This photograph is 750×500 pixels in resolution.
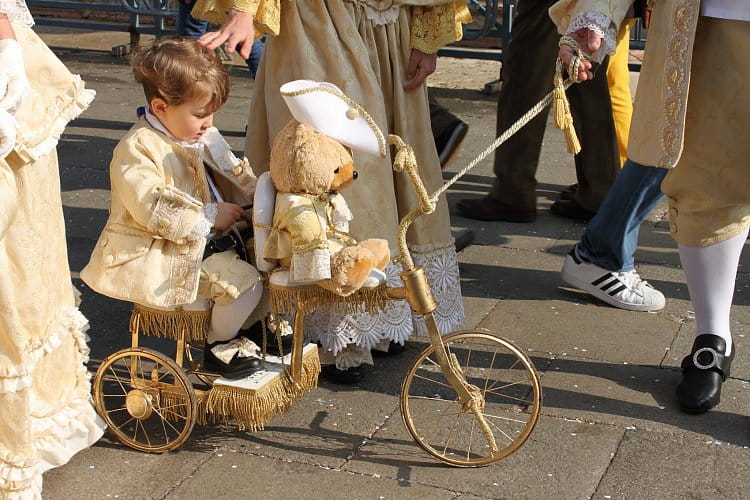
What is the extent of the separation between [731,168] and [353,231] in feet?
3.97

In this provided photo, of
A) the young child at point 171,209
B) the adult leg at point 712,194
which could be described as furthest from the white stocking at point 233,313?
the adult leg at point 712,194

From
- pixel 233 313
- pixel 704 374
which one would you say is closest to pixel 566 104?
pixel 704 374

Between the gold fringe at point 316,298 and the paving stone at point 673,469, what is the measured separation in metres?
0.82

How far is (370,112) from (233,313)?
33.0 inches

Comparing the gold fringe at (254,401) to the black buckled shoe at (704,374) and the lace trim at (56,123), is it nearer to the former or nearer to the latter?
the lace trim at (56,123)

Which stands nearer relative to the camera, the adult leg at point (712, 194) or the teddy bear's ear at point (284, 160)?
the teddy bear's ear at point (284, 160)

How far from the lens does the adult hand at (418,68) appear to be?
3574 millimetres

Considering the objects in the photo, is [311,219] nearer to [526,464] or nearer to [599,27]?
[526,464]

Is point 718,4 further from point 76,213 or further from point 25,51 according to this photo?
point 76,213

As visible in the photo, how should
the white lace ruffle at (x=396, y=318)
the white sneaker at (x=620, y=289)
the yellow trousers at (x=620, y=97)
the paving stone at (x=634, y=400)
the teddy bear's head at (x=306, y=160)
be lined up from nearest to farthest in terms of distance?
1. the teddy bear's head at (x=306, y=160)
2. the paving stone at (x=634, y=400)
3. the white lace ruffle at (x=396, y=318)
4. the white sneaker at (x=620, y=289)
5. the yellow trousers at (x=620, y=97)

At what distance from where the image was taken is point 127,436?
10.5 feet

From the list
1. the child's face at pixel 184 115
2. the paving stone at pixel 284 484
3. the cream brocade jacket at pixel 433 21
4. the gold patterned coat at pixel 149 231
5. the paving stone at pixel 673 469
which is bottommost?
the paving stone at pixel 284 484

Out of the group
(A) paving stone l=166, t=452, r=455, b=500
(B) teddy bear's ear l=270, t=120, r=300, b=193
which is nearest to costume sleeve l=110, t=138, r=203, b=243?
(B) teddy bear's ear l=270, t=120, r=300, b=193

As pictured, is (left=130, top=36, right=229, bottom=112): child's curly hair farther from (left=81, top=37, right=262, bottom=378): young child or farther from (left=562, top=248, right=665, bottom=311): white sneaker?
(left=562, top=248, right=665, bottom=311): white sneaker
